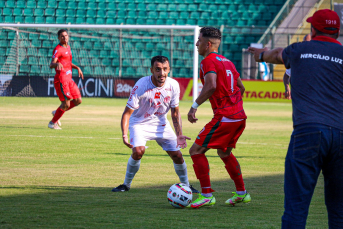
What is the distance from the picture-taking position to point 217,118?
584 centimetres

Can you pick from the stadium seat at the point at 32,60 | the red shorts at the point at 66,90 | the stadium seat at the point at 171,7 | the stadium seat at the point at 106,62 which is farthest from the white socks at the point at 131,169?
the stadium seat at the point at 171,7

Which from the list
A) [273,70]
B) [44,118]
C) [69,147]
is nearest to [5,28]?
[44,118]

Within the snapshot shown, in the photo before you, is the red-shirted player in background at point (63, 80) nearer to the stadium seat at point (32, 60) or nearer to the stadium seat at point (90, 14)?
the stadium seat at point (32, 60)

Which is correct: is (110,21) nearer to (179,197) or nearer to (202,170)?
(202,170)

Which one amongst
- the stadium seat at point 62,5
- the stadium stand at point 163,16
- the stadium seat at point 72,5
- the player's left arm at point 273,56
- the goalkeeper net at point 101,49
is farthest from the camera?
the stadium seat at point 72,5

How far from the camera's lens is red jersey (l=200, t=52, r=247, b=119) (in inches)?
228

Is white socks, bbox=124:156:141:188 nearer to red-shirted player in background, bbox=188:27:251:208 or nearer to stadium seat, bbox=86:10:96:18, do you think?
red-shirted player in background, bbox=188:27:251:208

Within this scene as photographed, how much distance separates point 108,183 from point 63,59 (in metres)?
7.76

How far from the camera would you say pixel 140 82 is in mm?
6660

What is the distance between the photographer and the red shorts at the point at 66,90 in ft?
45.4

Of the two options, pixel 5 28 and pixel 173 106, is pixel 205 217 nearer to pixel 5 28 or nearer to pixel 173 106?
pixel 173 106

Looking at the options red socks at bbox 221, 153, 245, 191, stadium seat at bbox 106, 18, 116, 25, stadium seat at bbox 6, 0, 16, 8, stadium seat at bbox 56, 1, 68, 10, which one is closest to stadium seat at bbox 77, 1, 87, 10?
stadium seat at bbox 56, 1, 68, 10

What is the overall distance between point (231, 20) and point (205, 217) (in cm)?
2678

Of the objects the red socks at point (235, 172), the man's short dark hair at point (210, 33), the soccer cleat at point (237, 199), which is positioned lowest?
the soccer cleat at point (237, 199)
